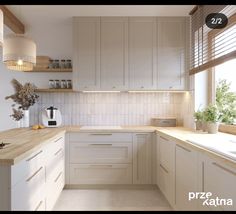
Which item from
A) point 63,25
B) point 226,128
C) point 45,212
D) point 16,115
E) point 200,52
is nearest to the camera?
point 45,212

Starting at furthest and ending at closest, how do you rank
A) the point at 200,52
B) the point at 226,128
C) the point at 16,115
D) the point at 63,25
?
the point at 63,25 → the point at 16,115 → the point at 200,52 → the point at 226,128

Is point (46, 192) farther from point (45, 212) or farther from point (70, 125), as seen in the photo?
point (70, 125)

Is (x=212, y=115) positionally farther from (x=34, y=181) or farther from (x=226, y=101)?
(x=34, y=181)

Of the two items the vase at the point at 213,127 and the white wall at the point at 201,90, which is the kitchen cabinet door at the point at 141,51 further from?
the vase at the point at 213,127

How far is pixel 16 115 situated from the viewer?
348 cm

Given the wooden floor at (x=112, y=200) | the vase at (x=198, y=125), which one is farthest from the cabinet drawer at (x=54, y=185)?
the vase at (x=198, y=125)

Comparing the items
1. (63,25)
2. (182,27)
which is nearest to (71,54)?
(63,25)

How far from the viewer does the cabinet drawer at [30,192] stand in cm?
149

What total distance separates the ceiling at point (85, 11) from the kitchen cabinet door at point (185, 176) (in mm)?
1904

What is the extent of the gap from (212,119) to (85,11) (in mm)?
2117

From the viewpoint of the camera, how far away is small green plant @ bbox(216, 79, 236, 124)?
2.79 meters

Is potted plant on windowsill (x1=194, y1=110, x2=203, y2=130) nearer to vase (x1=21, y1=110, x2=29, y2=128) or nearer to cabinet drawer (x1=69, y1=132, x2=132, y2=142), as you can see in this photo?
cabinet drawer (x1=69, y1=132, x2=132, y2=142)

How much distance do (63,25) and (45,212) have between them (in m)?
2.75

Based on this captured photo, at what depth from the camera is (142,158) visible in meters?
3.34
